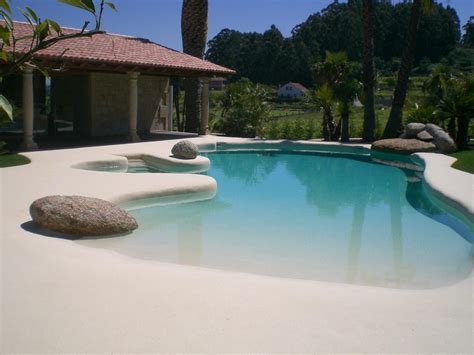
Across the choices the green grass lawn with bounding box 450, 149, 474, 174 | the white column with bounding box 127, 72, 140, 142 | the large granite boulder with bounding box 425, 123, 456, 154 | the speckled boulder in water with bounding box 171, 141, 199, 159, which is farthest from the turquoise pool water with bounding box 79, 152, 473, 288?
the white column with bounding box 127, 72, 140, 142

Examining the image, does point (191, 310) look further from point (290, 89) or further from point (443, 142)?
point (290, 89)

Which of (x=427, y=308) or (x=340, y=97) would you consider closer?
(x=427, y=308)

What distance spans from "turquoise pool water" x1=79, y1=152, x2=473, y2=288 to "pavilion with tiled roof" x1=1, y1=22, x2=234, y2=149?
727 centimetres

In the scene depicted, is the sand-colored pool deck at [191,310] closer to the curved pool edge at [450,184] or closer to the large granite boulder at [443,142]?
the curved pool edge at [450,184]

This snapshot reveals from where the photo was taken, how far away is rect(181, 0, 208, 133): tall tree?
23.6m

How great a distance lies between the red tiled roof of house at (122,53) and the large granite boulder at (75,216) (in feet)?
23.5

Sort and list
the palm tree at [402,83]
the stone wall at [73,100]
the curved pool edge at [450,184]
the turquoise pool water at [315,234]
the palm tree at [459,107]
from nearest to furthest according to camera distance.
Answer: the turquoise pool water at [315,234] → the curved pool edge at [450,184] → the palm tree at [459,107] → the stone wall at [73,100] → the palm tree at [402,83]

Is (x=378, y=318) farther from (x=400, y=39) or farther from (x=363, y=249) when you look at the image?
(x=400, y=39)

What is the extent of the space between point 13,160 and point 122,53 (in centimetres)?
711

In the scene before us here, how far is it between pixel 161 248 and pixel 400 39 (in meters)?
81.2

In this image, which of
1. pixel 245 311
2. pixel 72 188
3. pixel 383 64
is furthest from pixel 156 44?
pixel 383 64

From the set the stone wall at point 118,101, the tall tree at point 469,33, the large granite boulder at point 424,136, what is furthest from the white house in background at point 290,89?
the large granite boulder at point 424,136

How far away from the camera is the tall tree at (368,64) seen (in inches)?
832

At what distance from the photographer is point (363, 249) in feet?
26.0
